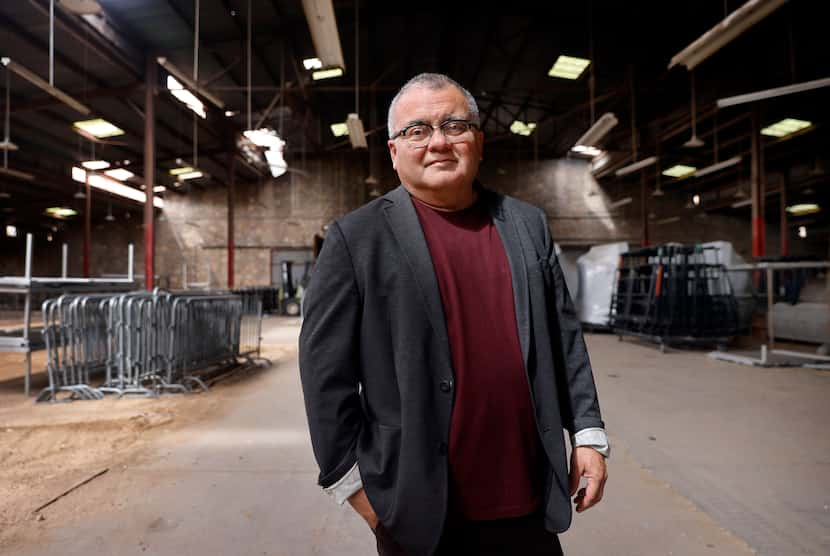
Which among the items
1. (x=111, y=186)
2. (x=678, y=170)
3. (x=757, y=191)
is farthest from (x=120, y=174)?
(x=678, y=170)

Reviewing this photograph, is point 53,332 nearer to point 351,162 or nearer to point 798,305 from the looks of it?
point 798,305

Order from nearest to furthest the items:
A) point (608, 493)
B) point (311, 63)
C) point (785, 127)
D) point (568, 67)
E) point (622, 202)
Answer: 1. point (608, 493)
2. point (311, 63)
3. point (568, 67)
4. point (785, 127)
5. point (622, 202)

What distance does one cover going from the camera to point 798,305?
908 cm

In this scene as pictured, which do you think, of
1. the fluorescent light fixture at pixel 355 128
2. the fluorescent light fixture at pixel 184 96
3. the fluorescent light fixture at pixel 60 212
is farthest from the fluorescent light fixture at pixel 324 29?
the fluorescent light fixture at pixel 60 212

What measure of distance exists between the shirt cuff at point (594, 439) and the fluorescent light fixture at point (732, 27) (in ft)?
18.3

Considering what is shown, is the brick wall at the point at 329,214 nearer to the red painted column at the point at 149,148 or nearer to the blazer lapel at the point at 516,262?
the red painted column at the point at 149,148

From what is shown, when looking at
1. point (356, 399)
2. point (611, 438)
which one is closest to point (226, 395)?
point (611, 438)

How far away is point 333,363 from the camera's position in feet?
3.41

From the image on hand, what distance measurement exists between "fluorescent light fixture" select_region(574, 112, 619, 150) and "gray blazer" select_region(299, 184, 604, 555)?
28.3 feet

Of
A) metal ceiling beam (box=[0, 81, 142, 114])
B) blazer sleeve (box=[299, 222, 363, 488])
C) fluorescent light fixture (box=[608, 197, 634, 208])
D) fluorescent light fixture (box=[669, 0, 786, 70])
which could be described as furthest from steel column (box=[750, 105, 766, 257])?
metal ceiling beam (box=[0, 81, 142, 114])

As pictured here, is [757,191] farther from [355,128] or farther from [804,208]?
[804,208]

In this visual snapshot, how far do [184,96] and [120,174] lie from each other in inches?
310

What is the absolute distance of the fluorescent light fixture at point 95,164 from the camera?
1619 centimetres

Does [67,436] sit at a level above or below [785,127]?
below
